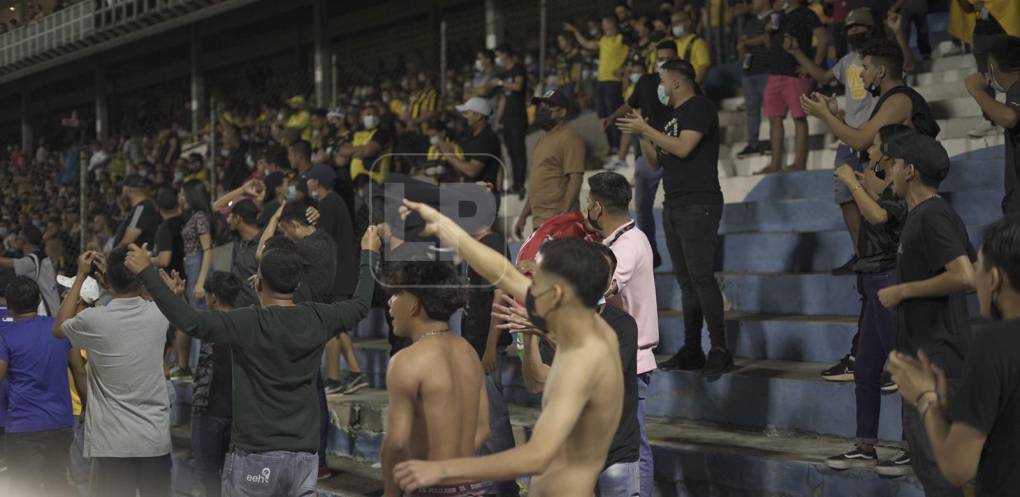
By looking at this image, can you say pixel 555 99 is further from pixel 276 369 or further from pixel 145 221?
pixel 276 369

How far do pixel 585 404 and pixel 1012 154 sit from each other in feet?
10.2

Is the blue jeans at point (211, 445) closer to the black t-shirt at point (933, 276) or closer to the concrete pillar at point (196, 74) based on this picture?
the black t-shirt at point (933, 276)

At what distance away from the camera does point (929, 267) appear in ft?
13.1

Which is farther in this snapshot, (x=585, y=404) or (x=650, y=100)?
(x=650, y=100)

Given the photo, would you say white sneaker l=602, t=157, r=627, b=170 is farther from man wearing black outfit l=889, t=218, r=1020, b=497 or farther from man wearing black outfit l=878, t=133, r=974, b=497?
man wearing black outfit l=889, t=218, r=1020, b=497

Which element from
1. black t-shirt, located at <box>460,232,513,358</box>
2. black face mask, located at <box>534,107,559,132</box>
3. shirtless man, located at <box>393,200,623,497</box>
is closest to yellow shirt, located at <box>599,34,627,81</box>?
black face mask, located at <box>534,107,559,132</box>

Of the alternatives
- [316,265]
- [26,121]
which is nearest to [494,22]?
[316,265]

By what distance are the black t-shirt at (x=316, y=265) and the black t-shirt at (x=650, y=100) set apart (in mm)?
2285

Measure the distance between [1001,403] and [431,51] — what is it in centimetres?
1900

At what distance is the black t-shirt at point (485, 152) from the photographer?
30.0 ft

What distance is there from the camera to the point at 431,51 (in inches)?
A: 826

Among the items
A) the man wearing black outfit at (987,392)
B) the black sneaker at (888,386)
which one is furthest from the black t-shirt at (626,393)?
the black sneaker at (888,386)

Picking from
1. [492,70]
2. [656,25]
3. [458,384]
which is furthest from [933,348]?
[492,70]

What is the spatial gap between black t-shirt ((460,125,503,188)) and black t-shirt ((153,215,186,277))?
7.60 ft
